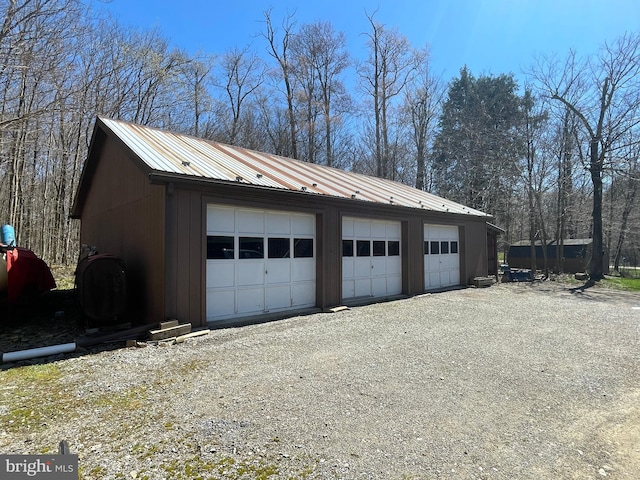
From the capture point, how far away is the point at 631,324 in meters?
7.75

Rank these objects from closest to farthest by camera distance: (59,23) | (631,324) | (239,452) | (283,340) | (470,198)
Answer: (239,452) < (283,340) < (631,324) < (59,23) < (470,198)

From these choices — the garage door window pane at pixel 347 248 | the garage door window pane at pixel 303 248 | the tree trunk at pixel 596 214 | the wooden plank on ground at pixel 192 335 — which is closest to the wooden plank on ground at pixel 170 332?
the wooden plank on ground at pixel 192 335

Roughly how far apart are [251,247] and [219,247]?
767 mm

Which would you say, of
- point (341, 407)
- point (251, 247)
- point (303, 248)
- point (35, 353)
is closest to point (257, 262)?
point (251, 247)

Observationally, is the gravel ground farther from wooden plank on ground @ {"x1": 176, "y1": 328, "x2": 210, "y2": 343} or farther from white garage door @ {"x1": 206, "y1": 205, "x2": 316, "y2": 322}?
white garage door @ {"x1": 206, "y1": 205, "x2": 316, "y2": 322}

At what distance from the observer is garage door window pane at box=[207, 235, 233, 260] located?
281 inches

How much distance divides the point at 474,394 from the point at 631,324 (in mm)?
6226

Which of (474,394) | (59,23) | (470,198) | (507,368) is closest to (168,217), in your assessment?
(474,394)

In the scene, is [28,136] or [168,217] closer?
[168,217]

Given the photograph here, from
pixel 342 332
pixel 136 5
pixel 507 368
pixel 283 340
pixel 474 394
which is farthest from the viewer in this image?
pixel 136 5

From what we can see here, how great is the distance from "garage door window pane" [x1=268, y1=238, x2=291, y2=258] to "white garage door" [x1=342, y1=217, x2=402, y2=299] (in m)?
1.85

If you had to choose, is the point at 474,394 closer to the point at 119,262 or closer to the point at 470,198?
the point at 119,262

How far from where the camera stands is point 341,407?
360 centimetres

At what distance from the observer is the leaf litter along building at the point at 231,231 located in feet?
21.7
